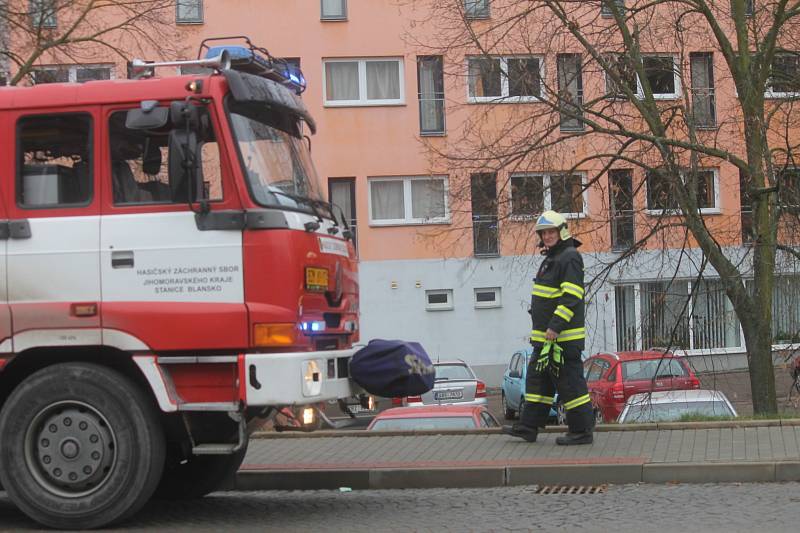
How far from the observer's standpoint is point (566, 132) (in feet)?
56.1

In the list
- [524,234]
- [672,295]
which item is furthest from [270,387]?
[524,234]

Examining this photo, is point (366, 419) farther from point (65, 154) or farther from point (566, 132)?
point (65, 154)

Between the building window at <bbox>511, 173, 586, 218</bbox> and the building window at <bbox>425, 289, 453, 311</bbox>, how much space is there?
49.0 ft

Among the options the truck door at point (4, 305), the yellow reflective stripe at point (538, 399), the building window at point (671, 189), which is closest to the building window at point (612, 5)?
the building window at point (671, 189)

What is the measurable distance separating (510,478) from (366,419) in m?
5.45

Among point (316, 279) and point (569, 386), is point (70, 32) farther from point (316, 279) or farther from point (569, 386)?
point (316, 279)

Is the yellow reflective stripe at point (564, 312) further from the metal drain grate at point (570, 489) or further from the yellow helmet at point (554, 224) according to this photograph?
the metal drain grate at point (570, 489)

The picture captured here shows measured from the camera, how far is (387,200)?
103 ft

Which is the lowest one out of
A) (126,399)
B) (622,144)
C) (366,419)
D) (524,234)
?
(366,419)

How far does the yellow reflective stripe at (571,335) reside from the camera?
9.75m

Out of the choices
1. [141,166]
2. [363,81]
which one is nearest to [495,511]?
[141,166]

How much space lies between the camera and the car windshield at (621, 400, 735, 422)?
14016 mm

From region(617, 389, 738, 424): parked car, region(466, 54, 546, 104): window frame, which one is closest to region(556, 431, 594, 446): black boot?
region(617, 389, 738, 424): parked car

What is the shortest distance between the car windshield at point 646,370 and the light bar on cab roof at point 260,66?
40.2 ft
